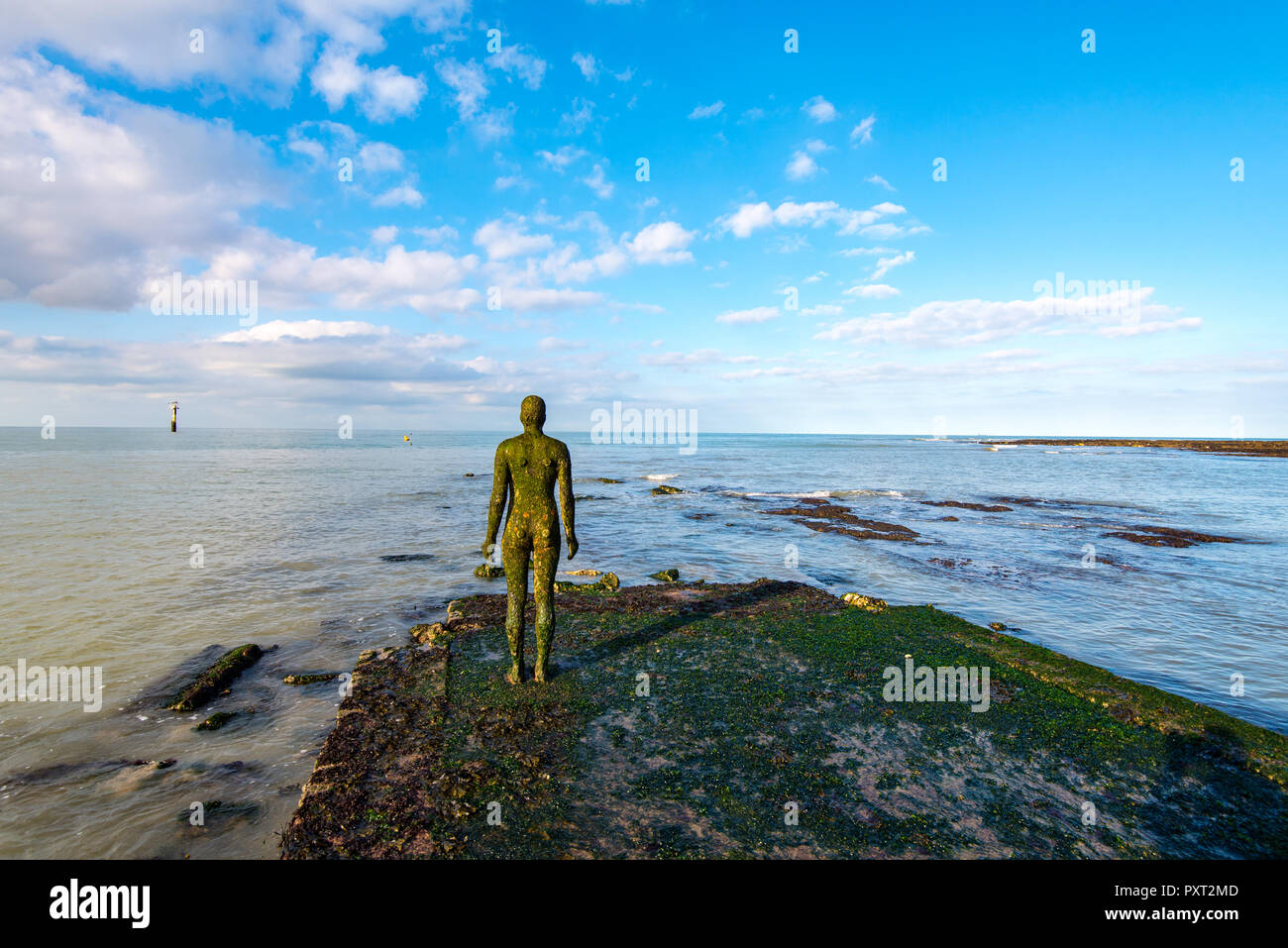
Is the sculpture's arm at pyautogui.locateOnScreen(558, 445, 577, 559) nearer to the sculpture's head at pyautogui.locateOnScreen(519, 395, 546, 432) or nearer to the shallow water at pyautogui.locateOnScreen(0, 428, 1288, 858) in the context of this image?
the sculpture's head at pyautogui.locateOnScreen(519, 395, 546, 432)

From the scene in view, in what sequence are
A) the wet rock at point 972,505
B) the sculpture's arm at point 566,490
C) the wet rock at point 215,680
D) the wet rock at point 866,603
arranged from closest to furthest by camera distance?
the sculpture's arm at point 566,490, the wet rock at point 215,680, the wet rock at point 866,603, the wet rock at point 972,505

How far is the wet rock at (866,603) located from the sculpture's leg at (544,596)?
27.0 feet

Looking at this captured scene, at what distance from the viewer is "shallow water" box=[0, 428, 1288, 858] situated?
6.54m

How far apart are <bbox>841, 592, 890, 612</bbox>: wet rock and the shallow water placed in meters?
1.68

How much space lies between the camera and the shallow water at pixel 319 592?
654 centimetres

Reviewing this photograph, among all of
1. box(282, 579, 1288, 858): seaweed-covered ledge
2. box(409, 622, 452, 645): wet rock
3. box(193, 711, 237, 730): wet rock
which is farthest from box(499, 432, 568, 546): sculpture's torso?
box(193, 711, 237, 730): wet rock

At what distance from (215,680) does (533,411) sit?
698cm

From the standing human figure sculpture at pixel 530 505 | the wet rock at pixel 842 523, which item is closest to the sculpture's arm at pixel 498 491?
the standing human figure sculpture at pixel 530 505

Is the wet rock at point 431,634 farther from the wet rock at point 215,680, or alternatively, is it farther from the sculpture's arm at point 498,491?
the sculpture's arm at point 498,491

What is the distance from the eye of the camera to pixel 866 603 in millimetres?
13742

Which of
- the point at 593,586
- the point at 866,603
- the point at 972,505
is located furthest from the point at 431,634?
the point at 972,505
